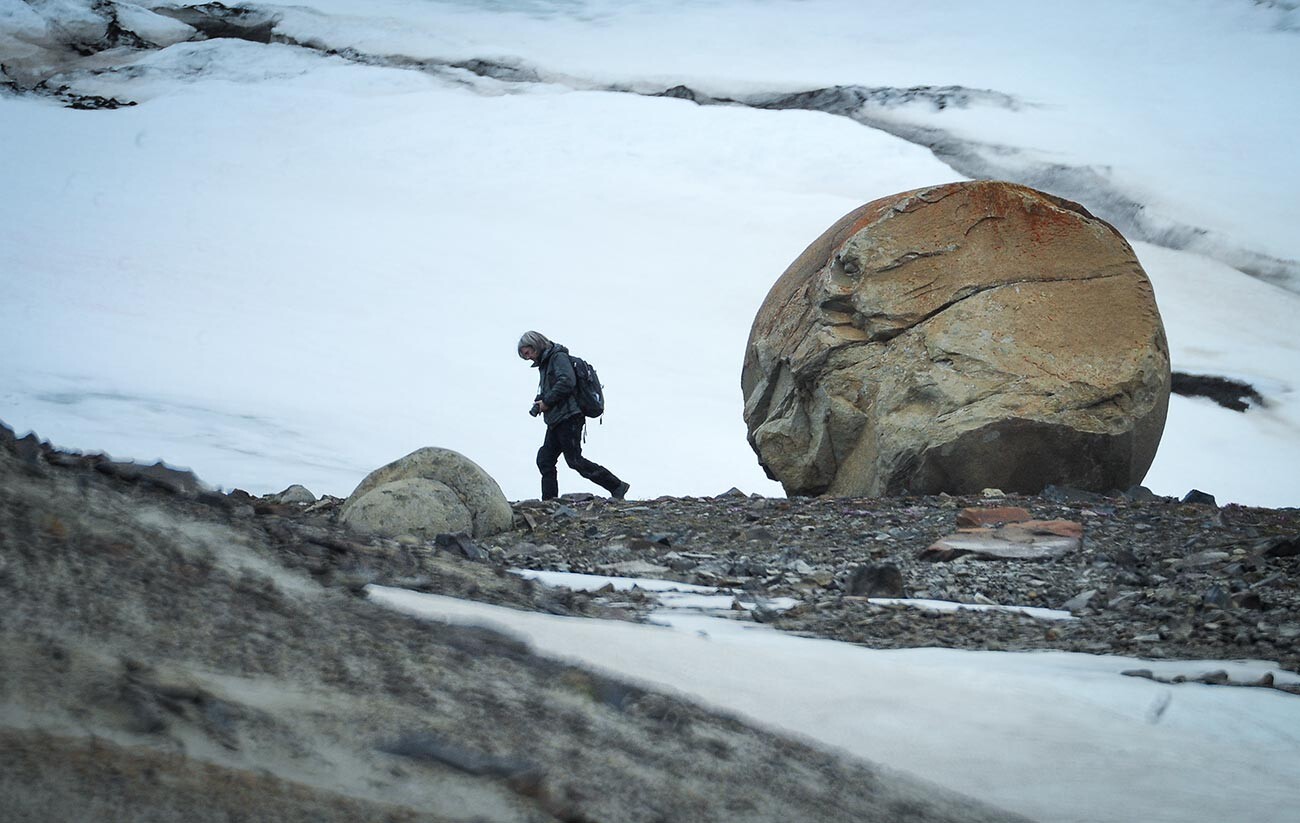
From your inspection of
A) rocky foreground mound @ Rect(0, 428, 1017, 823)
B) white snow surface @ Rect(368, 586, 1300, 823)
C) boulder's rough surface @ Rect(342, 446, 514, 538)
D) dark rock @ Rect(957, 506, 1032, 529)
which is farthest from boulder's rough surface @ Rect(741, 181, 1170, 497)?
rocky foreground mound @ Rect(0, 428, 1017, 823)

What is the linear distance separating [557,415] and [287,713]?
23.9ft

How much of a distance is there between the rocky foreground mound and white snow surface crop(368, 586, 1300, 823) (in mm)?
168

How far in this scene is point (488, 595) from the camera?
354 centimetres

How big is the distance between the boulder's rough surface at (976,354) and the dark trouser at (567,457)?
1.55 m

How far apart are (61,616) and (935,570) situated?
454 centimetres

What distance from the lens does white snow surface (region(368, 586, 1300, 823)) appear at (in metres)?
2.36

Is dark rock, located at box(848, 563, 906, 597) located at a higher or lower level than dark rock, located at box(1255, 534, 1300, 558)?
lower

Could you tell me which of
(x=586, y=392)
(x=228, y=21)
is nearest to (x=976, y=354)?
(x=586, y=392)


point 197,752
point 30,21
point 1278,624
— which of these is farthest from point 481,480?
point 30,21

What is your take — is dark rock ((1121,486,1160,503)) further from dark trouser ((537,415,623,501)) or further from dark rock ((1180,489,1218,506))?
dark trouser ((537,415,623,501))

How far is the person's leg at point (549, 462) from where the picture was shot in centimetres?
941

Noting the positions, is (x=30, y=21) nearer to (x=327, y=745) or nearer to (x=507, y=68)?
(x=507, y=68)

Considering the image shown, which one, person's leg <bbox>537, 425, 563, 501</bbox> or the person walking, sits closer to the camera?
the person walking

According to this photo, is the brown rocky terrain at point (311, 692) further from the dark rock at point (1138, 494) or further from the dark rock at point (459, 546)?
the dark rock at point (1138, 494)
